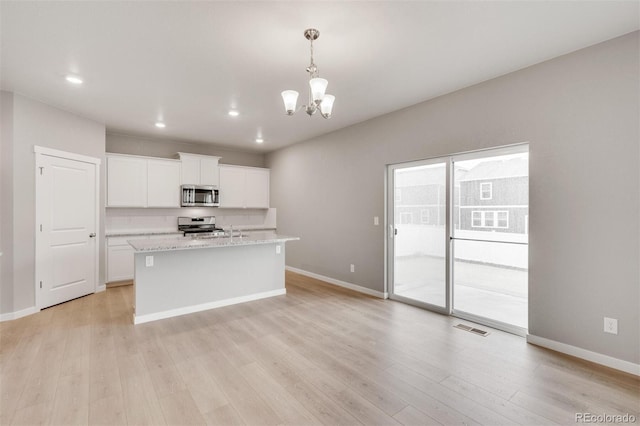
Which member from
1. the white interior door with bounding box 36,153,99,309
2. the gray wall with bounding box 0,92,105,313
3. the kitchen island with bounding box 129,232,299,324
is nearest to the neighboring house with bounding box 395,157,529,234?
the kitchen island with bounding box 129,232,299,324

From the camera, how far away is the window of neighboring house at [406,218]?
437 centimetres

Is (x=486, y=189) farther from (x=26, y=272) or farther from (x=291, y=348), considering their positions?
(x=26, y=272)

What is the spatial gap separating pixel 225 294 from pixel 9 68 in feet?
11.3

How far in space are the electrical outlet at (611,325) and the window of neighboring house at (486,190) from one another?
4.94 ft

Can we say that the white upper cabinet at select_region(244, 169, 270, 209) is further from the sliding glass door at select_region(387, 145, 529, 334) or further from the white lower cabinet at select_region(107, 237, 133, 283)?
the sliding glass door at select_region(387, 145, 529, 334)

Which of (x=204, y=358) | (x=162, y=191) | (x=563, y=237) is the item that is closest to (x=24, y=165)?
(x=162, y=191)

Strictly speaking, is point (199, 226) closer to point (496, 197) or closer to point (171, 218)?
point (171, 218)

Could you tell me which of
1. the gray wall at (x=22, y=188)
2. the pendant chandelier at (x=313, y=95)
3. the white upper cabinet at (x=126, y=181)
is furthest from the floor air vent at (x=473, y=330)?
the white upper cabinet at (x=126, y=181)

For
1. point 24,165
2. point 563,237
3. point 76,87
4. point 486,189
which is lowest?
point 563,237

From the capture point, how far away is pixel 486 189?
351 cm

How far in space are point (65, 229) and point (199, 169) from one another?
254 cm

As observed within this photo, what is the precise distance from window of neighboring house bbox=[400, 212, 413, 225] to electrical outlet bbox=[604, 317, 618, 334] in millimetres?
2249

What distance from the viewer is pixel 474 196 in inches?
143

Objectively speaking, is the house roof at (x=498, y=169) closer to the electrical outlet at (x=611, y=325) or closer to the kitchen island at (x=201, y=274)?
the electrical outlet at (x=611, y=325)
